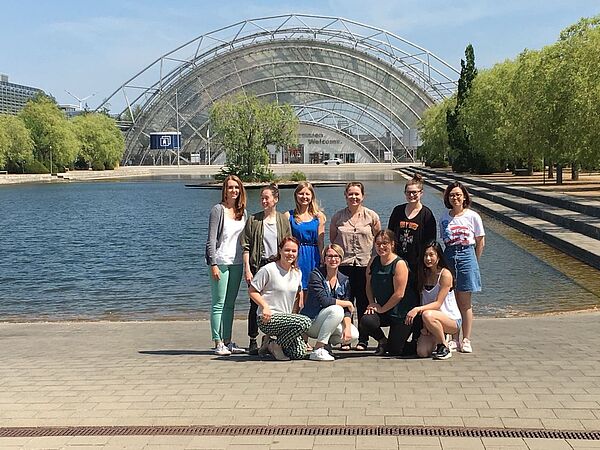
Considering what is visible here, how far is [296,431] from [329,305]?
7.31 ft

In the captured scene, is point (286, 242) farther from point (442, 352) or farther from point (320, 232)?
point (442, 352)

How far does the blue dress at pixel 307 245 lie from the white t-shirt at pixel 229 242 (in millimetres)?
578

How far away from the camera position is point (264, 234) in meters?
7.50

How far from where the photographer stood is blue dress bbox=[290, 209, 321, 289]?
748cm

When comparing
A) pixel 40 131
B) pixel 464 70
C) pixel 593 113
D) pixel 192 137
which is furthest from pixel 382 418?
pixel 192 137

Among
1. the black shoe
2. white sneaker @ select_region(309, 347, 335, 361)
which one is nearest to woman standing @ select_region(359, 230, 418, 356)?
white sneaker @ select_region(309, 347, 335, 361)

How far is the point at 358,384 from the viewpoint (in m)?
6.45

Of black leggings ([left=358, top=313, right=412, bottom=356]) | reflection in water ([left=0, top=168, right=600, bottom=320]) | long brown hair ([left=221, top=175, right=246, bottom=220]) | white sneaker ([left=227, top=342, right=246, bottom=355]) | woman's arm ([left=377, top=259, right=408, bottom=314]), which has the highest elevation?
long brown hair ([left=221, top=175, right=246, bottom=220])

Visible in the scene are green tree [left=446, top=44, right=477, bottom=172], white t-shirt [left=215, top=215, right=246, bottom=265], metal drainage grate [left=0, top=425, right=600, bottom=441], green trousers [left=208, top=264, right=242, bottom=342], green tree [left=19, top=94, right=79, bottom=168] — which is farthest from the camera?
green tree [left=19, top=94, right=79, bottom=168]

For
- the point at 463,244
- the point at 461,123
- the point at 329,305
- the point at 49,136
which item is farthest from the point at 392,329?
the point at 49,136

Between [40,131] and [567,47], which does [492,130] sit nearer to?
[567,47]

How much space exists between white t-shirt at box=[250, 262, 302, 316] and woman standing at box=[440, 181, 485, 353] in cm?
162

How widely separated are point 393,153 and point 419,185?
366 ft

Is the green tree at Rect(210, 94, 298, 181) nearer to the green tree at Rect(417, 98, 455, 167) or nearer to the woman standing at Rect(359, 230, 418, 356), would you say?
the green tree at Rect(417, 98, 455, 167)
